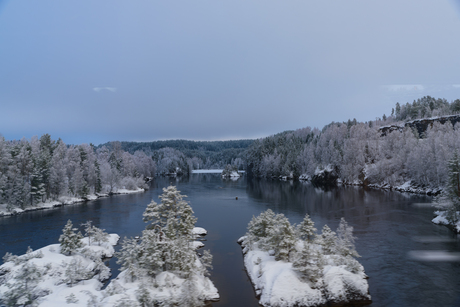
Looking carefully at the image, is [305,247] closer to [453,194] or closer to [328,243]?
[328,243]

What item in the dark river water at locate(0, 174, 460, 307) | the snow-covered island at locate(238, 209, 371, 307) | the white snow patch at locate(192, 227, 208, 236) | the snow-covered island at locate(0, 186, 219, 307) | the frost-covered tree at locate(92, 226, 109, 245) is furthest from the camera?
the white snow patch at locate(192, 227, 208, 236)

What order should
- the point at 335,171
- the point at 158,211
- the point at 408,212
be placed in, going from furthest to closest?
the point at 335,171 → the point at 408,212 → the point at 158,211

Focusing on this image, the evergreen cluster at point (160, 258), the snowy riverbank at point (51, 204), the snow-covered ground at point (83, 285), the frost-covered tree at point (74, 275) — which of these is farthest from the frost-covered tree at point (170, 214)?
the snowy riverbank at point (51, 204)

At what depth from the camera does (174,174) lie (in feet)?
635

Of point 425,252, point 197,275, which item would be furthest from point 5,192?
point 425,252

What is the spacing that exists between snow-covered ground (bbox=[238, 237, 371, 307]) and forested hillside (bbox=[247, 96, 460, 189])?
4277 cm

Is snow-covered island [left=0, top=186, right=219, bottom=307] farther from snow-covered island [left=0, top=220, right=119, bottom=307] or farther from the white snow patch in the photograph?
the white snow patch

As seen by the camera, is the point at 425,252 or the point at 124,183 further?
the point at 124,183

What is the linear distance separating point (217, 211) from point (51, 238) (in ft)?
96.1

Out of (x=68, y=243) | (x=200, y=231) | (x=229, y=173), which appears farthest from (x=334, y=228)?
(x=229, y=173)

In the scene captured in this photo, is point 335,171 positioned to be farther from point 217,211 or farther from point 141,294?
point 141,294

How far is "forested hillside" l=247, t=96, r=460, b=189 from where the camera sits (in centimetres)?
7931

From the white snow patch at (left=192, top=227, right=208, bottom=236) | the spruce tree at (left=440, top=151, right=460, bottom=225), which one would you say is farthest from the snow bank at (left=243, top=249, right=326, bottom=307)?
the spruce tree at (left=440, top=151, right=460, bottom=225)

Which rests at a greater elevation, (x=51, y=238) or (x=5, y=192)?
(x=5, y=192)
